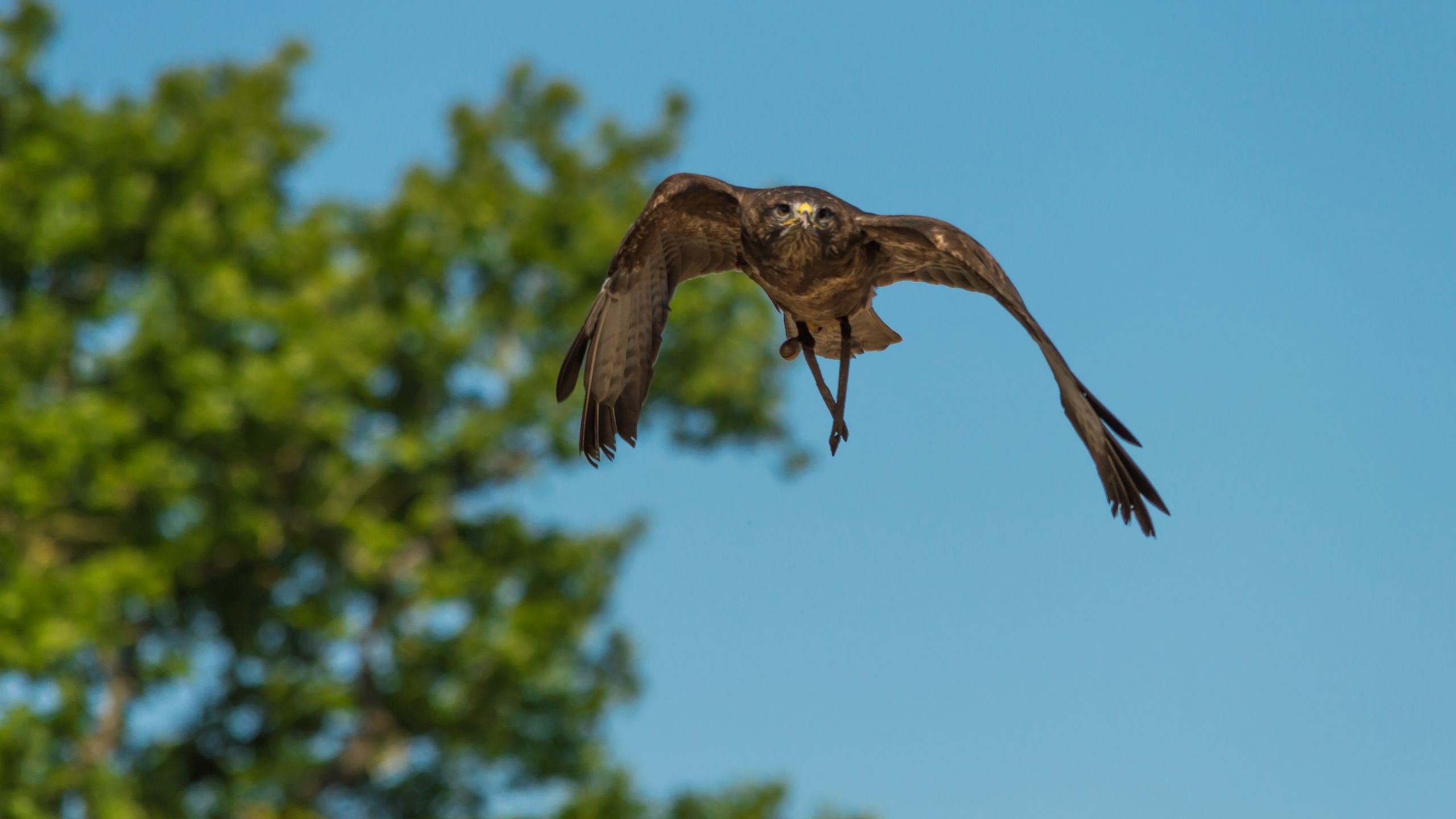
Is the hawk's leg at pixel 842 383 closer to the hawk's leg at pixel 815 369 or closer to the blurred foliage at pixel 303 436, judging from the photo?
the hawk's leg at pixel 815 369

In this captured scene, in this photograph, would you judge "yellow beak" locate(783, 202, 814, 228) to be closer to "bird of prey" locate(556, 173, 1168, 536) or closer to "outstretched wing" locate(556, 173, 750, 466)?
"bird of prey" locate(556, 173, 1168, 536)

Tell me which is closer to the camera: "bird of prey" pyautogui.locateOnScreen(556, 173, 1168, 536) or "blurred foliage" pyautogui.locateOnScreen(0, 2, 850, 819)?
"bird of prey" pyautogui.locateOnScreen(556, 173, 1168, 536)

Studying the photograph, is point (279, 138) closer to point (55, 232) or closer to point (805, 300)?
point (55, 232)

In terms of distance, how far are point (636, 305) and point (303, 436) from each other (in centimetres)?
1085

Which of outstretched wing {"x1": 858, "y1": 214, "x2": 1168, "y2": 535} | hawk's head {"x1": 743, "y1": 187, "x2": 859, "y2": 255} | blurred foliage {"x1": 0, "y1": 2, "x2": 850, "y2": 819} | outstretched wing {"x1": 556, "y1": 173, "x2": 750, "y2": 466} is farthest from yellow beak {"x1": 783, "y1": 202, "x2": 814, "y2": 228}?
blurred foliage {"x1": 0, "y1": 2, "x2": 850, "y2": 819}

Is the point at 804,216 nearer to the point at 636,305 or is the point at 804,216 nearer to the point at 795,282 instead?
the point at 795,282

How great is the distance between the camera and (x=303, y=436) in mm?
16297

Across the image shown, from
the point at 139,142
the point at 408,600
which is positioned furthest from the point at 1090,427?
the point at 139,142

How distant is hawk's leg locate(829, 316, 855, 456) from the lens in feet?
18.9

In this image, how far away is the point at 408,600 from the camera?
55.4 ft

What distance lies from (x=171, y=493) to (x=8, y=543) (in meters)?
1.67

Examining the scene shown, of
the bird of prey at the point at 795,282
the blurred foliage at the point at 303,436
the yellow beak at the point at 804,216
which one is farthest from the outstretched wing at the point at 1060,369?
the blurred foliage at the point at 303,436

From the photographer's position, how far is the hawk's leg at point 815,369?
581 centimetres

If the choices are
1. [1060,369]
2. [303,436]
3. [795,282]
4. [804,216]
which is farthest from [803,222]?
[303,436]
